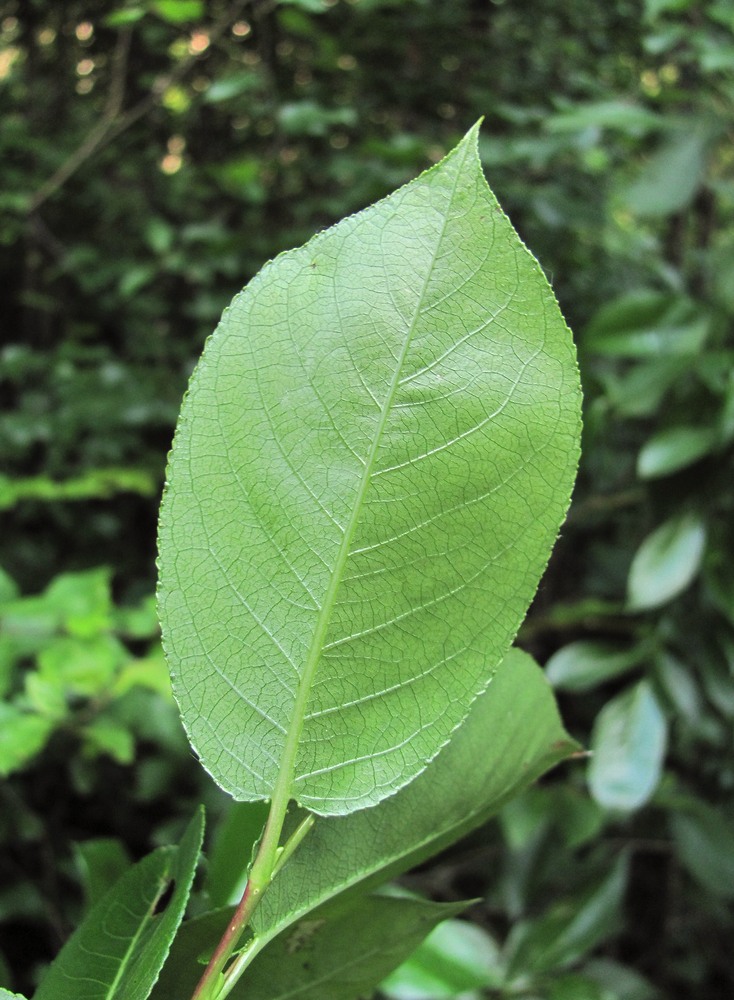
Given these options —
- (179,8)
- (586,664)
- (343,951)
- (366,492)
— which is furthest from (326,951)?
(179,8)

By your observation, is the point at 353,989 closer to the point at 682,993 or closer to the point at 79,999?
the point at 79,999

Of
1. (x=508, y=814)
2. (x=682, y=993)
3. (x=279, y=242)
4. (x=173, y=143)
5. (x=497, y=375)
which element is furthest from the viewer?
(x=682, y=993)

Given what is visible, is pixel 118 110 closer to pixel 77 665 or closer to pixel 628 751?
pixel 77 665

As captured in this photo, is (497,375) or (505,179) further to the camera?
(505,179)

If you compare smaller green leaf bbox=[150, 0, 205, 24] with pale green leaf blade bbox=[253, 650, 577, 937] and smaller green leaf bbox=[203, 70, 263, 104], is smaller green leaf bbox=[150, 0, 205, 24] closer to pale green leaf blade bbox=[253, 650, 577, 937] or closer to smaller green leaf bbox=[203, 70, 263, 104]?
smaller green leaf bbox=[203, 70, 263, 104]

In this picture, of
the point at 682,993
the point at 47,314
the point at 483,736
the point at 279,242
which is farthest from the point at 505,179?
the point at 682,993

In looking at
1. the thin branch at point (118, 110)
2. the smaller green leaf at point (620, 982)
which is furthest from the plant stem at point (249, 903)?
the thin branch at point (118, 110)

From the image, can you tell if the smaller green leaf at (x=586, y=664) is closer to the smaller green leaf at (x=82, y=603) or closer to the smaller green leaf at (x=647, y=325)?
the smaller green leaf at (x=647, y=325)

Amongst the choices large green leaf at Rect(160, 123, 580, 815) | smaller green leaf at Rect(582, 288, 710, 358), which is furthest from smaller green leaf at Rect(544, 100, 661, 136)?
large green leaf at Rect(160, 123, 580, 815)
